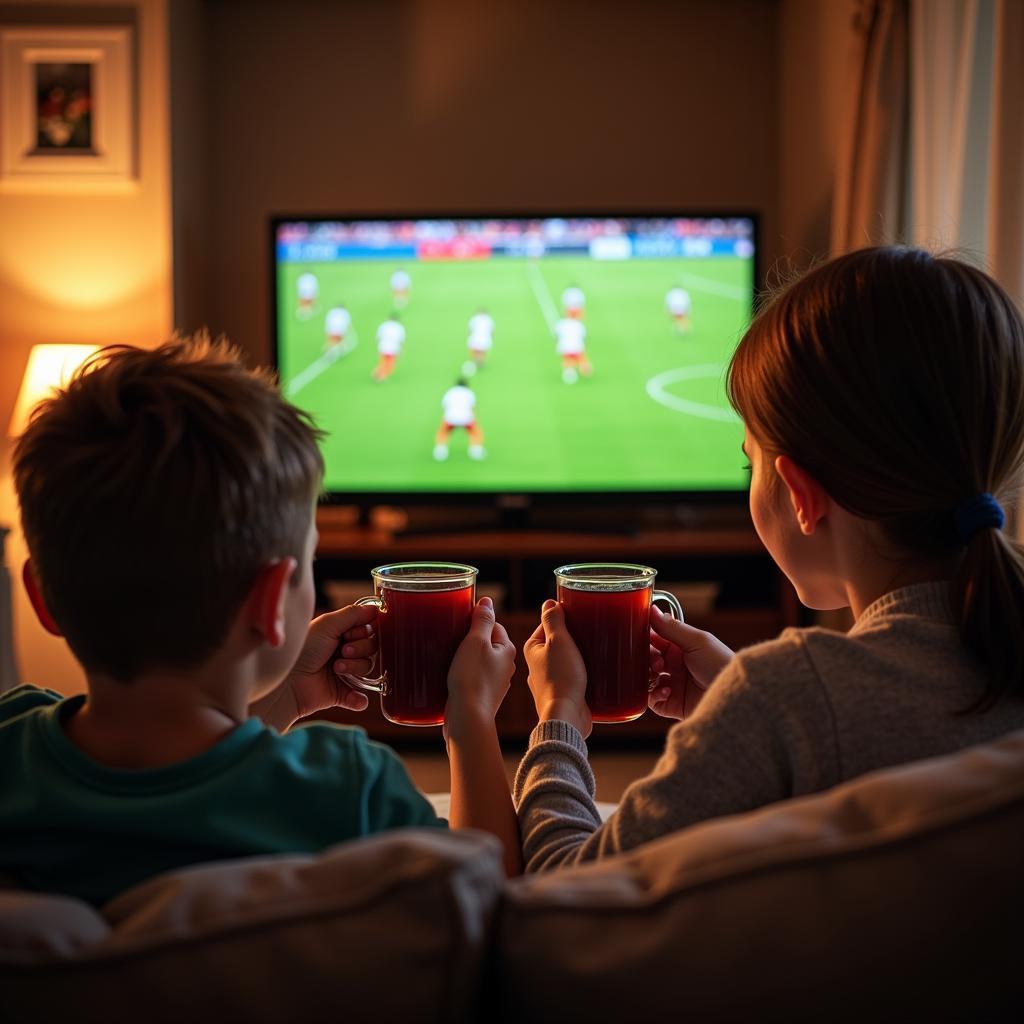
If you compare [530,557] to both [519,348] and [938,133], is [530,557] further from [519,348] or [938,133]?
[938,133]

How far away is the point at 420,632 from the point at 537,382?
2.80m

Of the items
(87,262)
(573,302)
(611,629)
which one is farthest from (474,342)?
(611,629)

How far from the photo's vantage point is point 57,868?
34.0 inches

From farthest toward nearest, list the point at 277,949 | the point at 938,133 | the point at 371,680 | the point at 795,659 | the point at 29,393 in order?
the point at 29,393, the point at 938,133, the point at 371,680, the point at 795,659, the point at 277,949

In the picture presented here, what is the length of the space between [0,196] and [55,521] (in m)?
3.39

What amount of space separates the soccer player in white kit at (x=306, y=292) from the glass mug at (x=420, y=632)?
2.89 m

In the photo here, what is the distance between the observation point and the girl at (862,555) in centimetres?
94

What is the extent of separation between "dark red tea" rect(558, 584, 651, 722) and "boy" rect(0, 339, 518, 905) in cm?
45

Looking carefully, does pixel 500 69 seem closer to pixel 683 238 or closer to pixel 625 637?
pixel 683 238

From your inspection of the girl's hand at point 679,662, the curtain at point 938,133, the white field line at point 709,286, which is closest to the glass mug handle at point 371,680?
the girl's hand at point 679,662

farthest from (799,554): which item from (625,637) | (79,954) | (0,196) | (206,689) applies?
(0,196)

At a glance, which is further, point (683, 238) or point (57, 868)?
point (683, 238)

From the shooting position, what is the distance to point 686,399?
4.07 meters

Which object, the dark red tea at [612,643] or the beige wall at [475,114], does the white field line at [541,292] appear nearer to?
the beige wall at [475,114]
